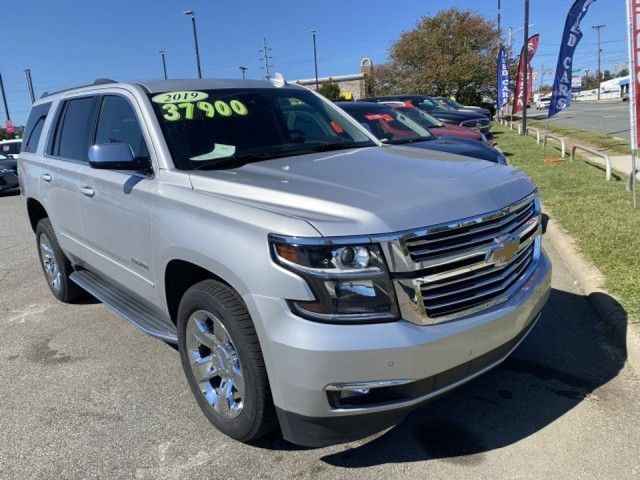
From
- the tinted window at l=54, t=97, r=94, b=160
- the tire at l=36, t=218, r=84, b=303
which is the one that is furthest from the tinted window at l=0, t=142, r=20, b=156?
the tinted window at l=54, t=97, r=94, b=160

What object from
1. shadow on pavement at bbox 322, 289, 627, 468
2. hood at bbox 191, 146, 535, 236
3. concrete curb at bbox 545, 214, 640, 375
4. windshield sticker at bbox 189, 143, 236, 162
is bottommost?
shadow on pavement at bbox 322, 289, 627, 468

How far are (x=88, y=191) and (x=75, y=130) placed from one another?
0.87 meters

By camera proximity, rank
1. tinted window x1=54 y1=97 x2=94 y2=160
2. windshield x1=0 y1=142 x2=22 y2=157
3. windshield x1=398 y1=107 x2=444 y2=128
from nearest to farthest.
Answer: tinted window x1=54 y1=97 x2=94 y2=160, windshield x1=398 y1=107 x2=444 y2=128, windshield x1=0 y1=142 x2=22 y2=157

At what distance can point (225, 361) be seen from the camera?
9.78 ft

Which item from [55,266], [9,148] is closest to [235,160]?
[55,266]

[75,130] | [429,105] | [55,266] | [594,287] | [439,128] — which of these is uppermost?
[429,105]

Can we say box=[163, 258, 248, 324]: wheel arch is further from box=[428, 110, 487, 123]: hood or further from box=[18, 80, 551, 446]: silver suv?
box=[428, 110, 487, 123]: hood

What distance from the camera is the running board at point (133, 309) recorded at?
140 inches

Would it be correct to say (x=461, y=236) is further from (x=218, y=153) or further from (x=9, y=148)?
(x=9, y=148)

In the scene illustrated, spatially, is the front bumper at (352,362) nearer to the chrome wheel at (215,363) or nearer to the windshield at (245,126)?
the chrome wheel at (215,363)

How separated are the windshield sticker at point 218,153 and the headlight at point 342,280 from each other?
1.29 meters

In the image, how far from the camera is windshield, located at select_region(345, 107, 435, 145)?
7.98 metres

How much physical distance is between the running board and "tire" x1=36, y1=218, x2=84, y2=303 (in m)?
0.56

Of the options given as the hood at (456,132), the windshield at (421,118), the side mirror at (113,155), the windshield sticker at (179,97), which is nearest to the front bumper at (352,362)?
the side mirror at (113,155)
